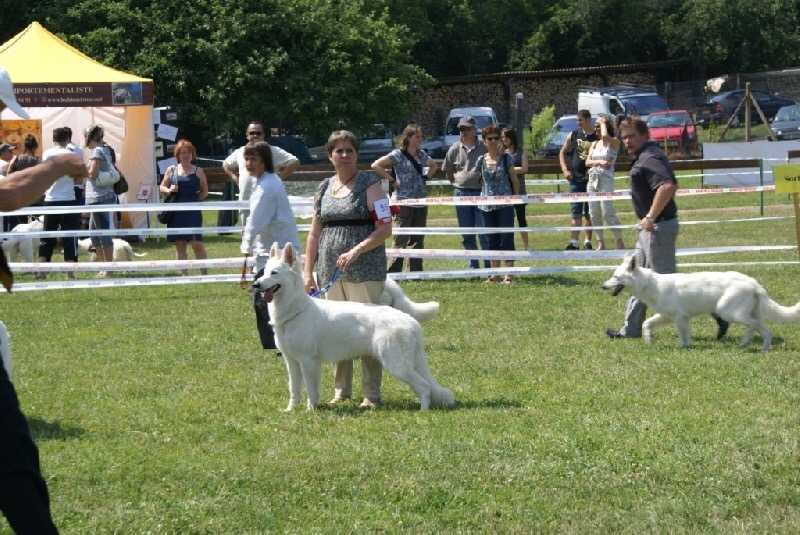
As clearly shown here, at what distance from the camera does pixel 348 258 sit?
7.98 meters

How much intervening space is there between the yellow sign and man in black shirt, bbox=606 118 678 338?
4.72m

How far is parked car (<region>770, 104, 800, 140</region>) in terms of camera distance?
36.6m

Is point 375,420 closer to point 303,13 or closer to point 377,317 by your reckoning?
point 377,317

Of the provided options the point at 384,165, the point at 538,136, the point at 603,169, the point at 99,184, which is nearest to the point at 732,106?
the point at 538,136

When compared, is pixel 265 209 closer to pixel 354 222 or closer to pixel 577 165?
pixel 354 222

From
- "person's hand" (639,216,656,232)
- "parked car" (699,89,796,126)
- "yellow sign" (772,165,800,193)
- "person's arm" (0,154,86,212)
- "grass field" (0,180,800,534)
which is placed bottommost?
"grass field" (0,180,800,534)

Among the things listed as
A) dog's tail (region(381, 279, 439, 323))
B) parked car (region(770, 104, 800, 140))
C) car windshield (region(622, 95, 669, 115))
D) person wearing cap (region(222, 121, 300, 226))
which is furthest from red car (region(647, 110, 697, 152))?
dog's tail (region(381, 279, 439, 323))

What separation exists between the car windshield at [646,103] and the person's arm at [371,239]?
33238 millimetres

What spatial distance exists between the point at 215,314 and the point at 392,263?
3.12 meters

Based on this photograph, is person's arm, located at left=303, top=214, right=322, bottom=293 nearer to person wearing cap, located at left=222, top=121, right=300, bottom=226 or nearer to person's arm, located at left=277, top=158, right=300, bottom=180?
person wearing cap, located at left=222, top=121, right=300, bottom=226

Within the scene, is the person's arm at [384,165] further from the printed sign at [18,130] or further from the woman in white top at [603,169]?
the printed sign at [18,130]

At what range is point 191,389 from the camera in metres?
8.78

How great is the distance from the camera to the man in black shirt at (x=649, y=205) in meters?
10.0

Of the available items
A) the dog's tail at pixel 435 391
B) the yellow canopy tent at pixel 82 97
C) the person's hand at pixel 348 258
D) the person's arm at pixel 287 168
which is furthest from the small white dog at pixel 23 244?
the dog's tail at pixel 435 391
